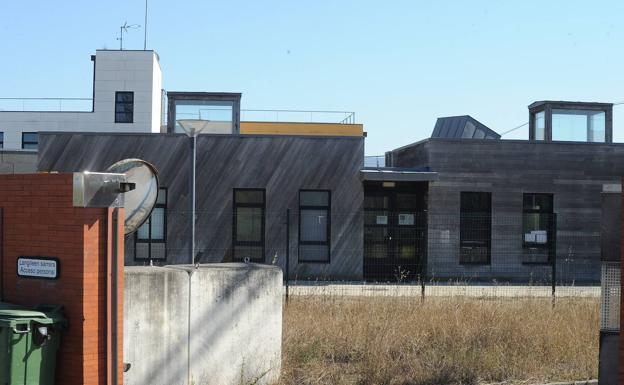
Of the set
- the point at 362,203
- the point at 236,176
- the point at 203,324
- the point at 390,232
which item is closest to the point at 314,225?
the point at 362,203

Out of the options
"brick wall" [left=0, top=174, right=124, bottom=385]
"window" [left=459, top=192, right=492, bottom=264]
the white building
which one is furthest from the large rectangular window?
the white building

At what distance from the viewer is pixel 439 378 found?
861 cm

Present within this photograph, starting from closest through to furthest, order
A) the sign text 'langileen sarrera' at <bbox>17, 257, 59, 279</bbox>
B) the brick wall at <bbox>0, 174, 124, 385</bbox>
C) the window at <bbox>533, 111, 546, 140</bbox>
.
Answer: the brick wall at <bbox>0, 174, 124, 385</bbox>, the sign text 'langileen sarrera' at <bbox>17, 257, 59, 279</bbox>, the window at <bbox>533, 111, 546, 140</bbox>

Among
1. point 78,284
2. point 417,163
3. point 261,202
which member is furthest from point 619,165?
point 78,284

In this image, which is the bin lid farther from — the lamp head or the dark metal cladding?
the dark metal cladding

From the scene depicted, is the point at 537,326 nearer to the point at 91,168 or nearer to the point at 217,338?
the point at 217,338

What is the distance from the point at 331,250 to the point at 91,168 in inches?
307

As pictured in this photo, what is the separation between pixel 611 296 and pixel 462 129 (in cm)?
2095

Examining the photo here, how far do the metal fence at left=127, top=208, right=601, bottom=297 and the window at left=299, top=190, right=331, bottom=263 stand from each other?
31mm

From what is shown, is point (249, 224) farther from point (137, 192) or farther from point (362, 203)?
point (137, 192)

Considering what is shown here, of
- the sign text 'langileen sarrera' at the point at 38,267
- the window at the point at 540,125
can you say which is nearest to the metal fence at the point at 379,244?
the window at the point at 540,125

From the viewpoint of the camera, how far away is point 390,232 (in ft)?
75.0

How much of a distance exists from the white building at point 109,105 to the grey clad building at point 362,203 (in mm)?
23722

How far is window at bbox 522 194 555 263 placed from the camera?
23.0 metres
